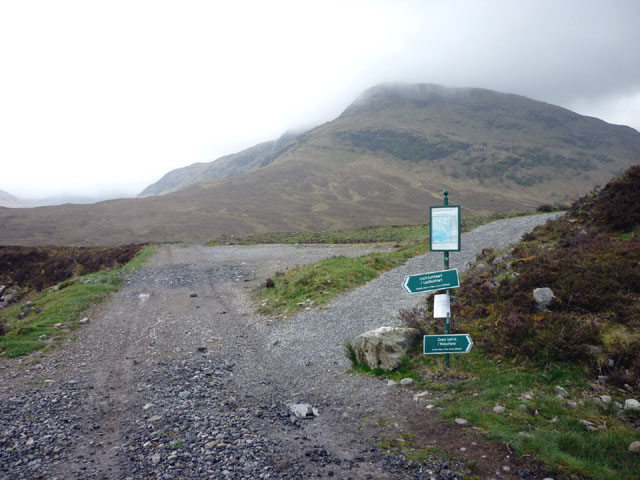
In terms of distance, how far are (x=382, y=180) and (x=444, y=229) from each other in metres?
124

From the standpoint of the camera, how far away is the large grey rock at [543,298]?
21.2 ft

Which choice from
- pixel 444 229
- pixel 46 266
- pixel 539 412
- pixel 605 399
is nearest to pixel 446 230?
pixel 444 229

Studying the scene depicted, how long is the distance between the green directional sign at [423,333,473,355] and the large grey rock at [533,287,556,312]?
162 centimetres

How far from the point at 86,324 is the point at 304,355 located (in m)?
7.48

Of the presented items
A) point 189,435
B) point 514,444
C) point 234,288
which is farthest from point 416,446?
point 234,288

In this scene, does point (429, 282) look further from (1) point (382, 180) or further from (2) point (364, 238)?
(1) point (382, 180)

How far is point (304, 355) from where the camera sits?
8195 millimetres

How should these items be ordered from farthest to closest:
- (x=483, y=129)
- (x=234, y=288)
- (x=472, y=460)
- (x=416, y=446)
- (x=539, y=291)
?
(x=483, y=129) < (x=234, y=288) < (x=539, y=291) < (x=416, y=446) < (x=472, y=460)

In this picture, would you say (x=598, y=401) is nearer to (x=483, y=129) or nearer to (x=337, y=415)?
(x=337, y=415)

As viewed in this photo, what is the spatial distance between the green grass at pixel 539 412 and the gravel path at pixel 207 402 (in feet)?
1.61

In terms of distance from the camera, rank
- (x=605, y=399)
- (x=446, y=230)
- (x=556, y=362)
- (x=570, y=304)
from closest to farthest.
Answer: (x=605, y=399), (x=556, y=362), (x=446, y=230), (x=570, y=304)

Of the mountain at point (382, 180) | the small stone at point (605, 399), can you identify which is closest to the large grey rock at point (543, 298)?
the small stone at point (605, 399)

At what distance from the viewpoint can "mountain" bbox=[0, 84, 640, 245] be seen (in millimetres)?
77812

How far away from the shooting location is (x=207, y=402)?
6148mm
